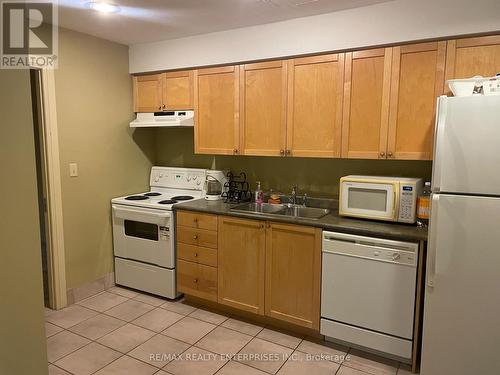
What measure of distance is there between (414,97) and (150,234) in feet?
8.22

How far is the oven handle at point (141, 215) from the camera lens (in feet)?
10.6

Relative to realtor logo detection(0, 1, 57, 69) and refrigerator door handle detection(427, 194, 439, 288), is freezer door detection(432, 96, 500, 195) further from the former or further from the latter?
realtor logo detection(0, 1, 57, 69)

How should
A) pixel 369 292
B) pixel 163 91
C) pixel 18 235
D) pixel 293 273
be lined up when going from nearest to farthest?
pixel 18 235 < pixel 369 292 < pixel 293 273 < pixel 163 91

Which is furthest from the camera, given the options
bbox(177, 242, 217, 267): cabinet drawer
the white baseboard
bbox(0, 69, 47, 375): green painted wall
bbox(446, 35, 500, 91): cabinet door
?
the white baseboard

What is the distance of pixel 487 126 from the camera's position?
1815mm

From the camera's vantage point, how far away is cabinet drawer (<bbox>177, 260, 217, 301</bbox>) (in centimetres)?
309

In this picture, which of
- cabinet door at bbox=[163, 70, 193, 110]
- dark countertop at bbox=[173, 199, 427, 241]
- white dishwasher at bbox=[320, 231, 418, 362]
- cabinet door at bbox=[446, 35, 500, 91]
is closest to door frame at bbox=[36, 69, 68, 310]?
cabinet door at bbox=[163, 70, 193, 110]

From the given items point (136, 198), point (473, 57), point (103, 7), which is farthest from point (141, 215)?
point (473, 57)

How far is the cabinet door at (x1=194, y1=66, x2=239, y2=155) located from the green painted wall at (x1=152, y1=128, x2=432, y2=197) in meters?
0.35

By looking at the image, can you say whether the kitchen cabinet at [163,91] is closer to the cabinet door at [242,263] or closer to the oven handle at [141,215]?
the oven handle at [141,215]

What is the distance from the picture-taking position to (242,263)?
2.92 metres

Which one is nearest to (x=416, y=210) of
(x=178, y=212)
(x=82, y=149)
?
(x=178, y=212)

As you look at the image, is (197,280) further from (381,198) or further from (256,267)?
(381,198)

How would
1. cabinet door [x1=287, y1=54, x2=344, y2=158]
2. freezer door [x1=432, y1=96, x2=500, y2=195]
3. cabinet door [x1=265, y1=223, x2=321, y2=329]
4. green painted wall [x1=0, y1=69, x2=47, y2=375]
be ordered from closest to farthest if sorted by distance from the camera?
green painted wall [x1=0, y1=69, x2=47, y2=375], freezer door [x1=432, y1=96, x2=500, y2=195], cabinet door [x1=265, y1=223, x2=321, y2=329], cabinet door [x1=287, y1=54, x2=344, y2=158]
